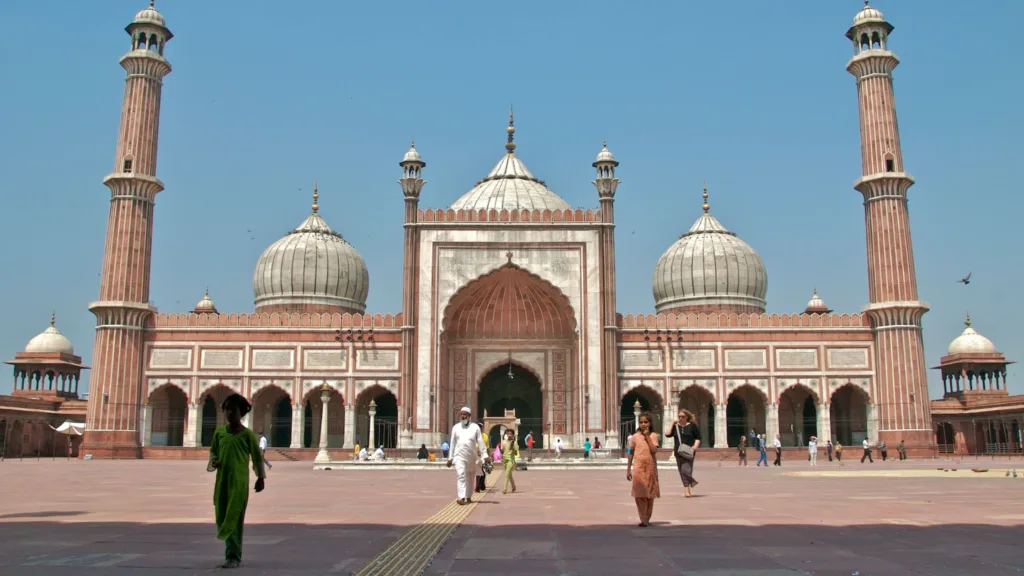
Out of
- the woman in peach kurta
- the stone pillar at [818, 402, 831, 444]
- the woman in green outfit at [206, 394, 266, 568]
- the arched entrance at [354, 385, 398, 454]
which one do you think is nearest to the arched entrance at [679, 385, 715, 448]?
the stone pillar at [818, 402, 831, 444]

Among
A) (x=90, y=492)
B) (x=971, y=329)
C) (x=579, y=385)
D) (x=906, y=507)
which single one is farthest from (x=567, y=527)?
(x=971, y=329)

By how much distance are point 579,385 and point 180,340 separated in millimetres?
14152

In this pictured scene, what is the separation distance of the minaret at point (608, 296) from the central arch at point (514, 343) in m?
1.44

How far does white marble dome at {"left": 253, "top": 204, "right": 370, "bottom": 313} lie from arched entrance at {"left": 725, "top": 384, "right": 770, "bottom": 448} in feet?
54.6

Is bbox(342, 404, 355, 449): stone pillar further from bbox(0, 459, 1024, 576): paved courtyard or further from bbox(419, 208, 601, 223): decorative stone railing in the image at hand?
bbox(0, 459, 1024, 576): paved courtyard

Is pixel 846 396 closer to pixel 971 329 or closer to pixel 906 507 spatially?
pixel 971 329

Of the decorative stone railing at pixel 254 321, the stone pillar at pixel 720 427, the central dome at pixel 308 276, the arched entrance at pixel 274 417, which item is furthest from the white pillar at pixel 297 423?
the stone pillar at pixel 720 427

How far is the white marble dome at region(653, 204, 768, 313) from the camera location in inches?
1594

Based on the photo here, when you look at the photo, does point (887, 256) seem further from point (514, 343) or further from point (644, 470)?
point (644, 470)

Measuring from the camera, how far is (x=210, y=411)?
3662cm

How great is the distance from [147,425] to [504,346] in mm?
12744

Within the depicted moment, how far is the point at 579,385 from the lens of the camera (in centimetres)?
3206

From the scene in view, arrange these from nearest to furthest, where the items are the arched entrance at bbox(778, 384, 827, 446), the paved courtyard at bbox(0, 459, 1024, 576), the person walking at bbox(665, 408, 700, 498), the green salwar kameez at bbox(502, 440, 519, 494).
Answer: the paved courtyard at bbox(0, 459, 1024, 576), the person walking at bbox(665, 408, 700, 498), the green salwar kameez at bbox(502, 440, 519, 494), the arched entrance at bbox(778, 384, 827, 446)

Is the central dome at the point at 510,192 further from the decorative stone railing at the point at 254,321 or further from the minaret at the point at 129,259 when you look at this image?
the minaret at the point at 129,259
